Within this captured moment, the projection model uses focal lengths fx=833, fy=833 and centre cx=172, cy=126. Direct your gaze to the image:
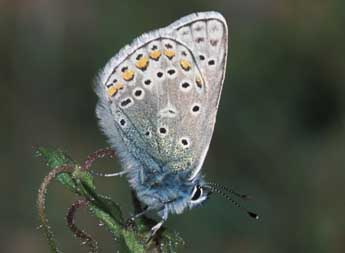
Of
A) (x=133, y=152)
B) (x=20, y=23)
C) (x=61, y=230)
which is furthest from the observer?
(x=20, y=23)

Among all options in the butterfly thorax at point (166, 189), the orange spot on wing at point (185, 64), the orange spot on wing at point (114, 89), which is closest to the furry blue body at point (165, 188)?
the butterfly thorax at point (166, 189)

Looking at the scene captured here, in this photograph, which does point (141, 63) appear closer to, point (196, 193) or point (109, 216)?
point (196, 193)

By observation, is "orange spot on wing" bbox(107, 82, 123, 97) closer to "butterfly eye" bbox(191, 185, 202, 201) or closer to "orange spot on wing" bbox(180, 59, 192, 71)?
"orange spot on wing" bbox(180, 59, 192, 71)

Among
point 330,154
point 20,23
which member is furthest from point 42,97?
point 330,154

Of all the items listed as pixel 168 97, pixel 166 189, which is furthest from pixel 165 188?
pixel 168 97

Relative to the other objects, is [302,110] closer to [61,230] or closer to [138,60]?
[61,230]

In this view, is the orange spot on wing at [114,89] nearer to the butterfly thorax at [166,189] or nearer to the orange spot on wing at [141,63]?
the orange spot on wing at [141,63]
